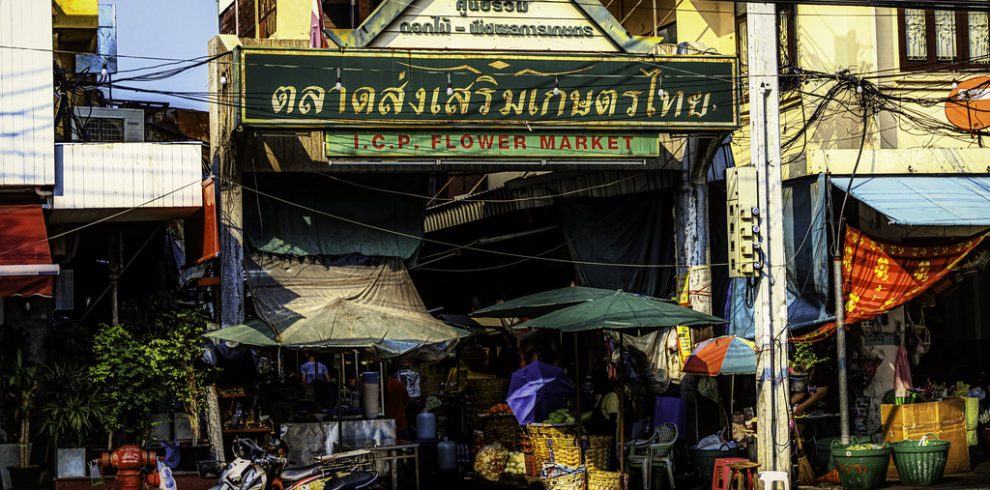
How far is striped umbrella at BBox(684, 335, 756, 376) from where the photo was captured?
17.5m

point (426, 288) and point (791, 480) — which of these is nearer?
point (791, 480)

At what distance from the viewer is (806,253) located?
19.2 m

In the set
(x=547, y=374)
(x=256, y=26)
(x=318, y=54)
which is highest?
(x=256, y=26)

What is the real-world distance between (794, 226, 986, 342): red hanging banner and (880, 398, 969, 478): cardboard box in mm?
1461

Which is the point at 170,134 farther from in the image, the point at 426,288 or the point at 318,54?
the point at 318,54

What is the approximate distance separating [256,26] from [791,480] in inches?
606

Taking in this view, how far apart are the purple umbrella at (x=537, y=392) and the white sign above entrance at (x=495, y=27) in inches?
201

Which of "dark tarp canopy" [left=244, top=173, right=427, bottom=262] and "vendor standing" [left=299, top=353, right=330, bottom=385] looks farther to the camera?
"vendor standing" [left=299, top=353, right=330, bottom=385]

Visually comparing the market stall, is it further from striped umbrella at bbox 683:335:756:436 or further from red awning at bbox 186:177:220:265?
red awning at bbox 186:177:220:265

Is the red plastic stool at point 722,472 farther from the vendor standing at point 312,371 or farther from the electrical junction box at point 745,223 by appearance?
the vendor standing at point 312,371

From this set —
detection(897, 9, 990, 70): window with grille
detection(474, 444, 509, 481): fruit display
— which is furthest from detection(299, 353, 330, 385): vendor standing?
detection(897, 9, 990, 70): window with grille

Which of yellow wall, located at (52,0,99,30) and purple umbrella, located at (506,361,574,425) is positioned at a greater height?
yellow wall, located at (52,0,99,30)

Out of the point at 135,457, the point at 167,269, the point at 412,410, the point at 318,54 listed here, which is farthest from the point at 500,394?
the point at 135,457

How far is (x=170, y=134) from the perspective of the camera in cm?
A: 3228
